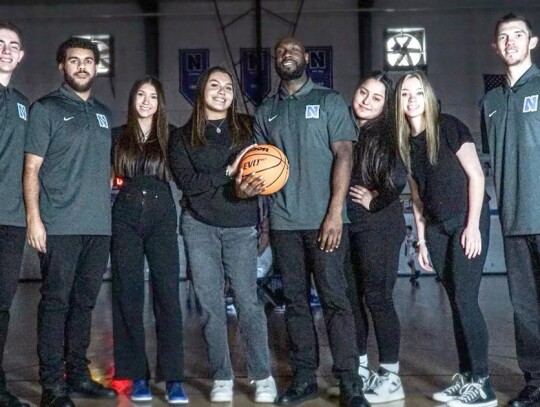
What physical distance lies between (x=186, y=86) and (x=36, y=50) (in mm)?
2593

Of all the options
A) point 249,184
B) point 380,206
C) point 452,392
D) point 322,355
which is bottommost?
point 322,355

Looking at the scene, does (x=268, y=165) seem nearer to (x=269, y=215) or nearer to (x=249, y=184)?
(x=249, y=184)

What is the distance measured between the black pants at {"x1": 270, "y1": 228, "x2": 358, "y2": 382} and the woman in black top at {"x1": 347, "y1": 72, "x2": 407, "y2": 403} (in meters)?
0.14

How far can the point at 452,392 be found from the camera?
131 inches

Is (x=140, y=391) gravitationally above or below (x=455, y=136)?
below

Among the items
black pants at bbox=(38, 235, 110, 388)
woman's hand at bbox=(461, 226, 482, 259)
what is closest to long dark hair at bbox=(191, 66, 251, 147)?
black pants at bbox=(38, 235, 110, 388)

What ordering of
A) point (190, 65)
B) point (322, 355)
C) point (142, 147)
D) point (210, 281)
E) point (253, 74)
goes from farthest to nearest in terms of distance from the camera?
point (190, 65) → point (253, 74) → point (322, 355) → point (142, 147) → point (210, 281)

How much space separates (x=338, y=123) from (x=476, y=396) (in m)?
1.38

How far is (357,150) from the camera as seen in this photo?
358 centimetres

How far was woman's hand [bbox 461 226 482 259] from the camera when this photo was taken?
3.24 metres

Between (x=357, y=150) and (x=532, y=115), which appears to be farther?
(x=357, y=150)

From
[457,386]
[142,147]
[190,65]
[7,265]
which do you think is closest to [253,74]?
[190,65]

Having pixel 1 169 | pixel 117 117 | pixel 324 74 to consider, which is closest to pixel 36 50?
pixel 117 117

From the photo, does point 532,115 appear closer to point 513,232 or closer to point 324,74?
point 513,232
